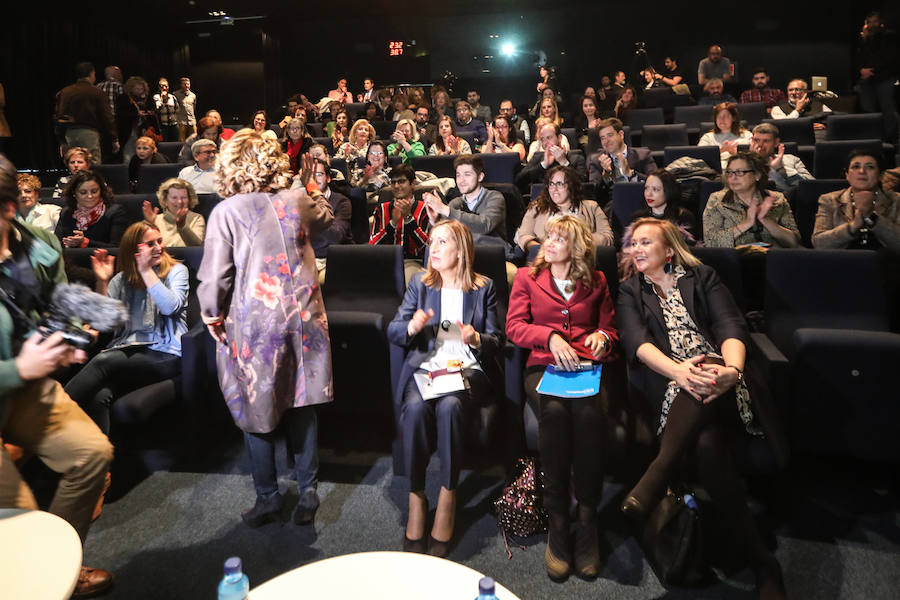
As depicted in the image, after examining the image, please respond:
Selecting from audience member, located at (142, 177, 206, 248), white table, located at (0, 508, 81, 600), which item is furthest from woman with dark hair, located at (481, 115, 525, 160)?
white table, located at (0, 508, 81, 600)

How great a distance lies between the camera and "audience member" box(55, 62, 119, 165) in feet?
17.8

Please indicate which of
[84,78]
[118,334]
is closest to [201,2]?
[84,78]

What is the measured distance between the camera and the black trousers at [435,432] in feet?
6.84

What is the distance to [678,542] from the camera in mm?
1818

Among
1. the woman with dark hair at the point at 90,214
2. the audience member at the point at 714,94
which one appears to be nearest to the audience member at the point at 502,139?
the audience member at the point at 714,94

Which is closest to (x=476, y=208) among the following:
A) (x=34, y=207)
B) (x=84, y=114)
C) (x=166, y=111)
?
(x=34, y=207)

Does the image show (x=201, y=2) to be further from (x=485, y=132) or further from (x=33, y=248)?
(x=33, y=248)

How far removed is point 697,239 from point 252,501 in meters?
2.58

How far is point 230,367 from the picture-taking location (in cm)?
208

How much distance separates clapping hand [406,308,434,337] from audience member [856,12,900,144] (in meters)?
4.98

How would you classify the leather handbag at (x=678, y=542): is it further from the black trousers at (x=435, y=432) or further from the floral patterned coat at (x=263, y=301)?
the floral patterned coat at (x=263, y=301)

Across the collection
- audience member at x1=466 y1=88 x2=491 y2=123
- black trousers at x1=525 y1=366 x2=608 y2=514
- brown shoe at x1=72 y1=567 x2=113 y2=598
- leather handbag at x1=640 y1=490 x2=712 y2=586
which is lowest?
brown shoe at x1=72 y1=567 x2=113 y2=598

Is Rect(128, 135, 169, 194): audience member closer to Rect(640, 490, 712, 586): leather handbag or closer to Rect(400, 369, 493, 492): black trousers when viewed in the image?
Rect(400, 369, 493, 492): black trousers

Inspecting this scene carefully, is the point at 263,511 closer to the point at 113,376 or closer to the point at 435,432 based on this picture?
the point at 435,432
